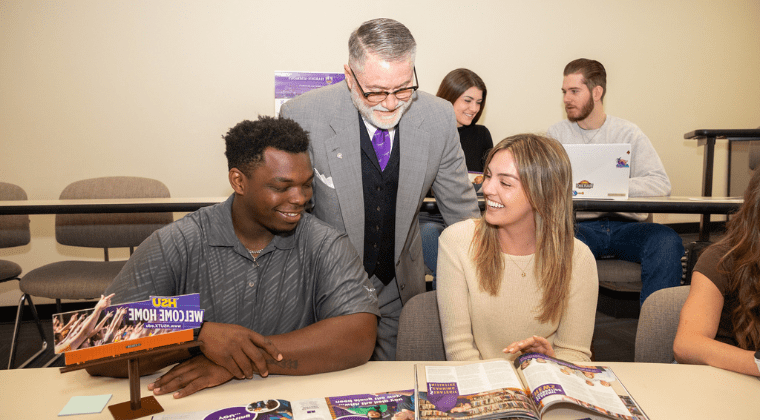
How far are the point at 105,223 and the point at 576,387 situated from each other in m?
2.79

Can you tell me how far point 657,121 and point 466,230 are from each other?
408 cm

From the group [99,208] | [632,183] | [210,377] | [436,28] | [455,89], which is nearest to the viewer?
[210,377]

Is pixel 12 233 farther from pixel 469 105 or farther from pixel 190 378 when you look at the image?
pixel 469 105

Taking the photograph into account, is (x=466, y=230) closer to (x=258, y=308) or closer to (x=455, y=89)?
(x=258, y=308)

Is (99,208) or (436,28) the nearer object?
(99,208)

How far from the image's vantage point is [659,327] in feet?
4.55

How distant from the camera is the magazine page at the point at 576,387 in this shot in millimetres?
937

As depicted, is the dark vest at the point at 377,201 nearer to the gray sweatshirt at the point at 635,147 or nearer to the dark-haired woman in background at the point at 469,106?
the gray sweatshirt at the point at 635,147

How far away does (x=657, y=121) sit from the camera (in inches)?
189

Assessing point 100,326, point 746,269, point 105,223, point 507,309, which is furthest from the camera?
point 105,223

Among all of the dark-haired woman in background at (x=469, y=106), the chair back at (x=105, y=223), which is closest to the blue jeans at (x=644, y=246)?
the dark-haired woman in background at (x=469, y=106)

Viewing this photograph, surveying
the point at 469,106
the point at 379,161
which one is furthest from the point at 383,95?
the point at 469,106

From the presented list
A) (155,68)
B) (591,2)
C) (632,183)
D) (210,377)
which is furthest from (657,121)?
(210,377)

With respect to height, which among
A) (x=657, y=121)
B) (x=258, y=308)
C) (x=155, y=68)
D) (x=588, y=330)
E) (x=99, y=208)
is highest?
(x=155, y=68)
